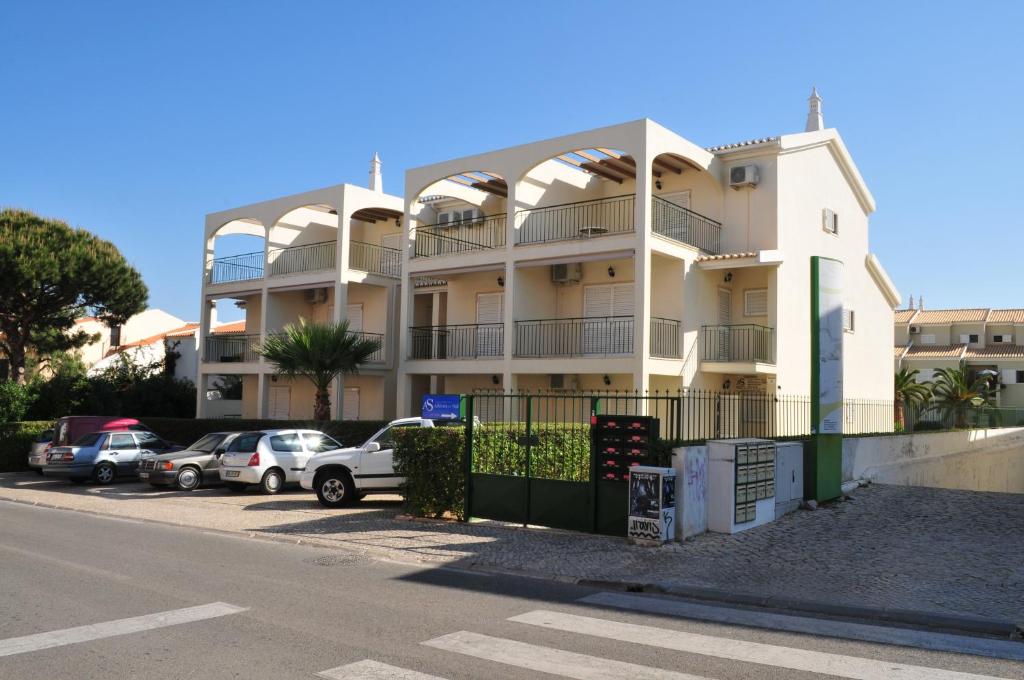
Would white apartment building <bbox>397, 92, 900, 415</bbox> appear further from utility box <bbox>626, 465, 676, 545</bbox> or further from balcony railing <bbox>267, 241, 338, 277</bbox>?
utility box <bbox>626, 465, 676, 545</bbox>

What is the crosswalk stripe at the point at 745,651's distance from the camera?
591 cm

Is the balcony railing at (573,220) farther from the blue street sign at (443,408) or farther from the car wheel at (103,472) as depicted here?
the car wheel at (103,472)

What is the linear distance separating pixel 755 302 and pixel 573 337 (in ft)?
16.8

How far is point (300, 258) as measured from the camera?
29.7 metres

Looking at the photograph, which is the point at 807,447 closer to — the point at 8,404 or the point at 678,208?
the point at 678,208

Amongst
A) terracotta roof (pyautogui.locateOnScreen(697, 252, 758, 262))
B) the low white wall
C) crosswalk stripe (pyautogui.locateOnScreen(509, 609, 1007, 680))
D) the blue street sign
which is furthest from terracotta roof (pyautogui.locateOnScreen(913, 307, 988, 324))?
crosswalk stripe (pyautogui.locateOnScreen(509, 609, 1007, 680))

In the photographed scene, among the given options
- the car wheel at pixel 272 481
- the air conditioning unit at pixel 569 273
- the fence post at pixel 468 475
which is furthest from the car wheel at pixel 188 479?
the air conditioning unit at pixel 569 273

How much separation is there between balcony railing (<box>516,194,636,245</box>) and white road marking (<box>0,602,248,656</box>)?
53.3 feet

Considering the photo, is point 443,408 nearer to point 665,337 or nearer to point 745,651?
point 665,337

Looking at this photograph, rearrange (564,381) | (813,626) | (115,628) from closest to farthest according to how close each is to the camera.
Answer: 1. (115,628)
2. (813,626)
3. (564,381)

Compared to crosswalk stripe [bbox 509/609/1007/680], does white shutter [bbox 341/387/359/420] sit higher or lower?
higher

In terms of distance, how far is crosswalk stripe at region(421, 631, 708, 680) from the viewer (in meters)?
5.75

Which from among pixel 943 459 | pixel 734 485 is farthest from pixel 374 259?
pixel 734 485

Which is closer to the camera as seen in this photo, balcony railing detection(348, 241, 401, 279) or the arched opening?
the arched opening
